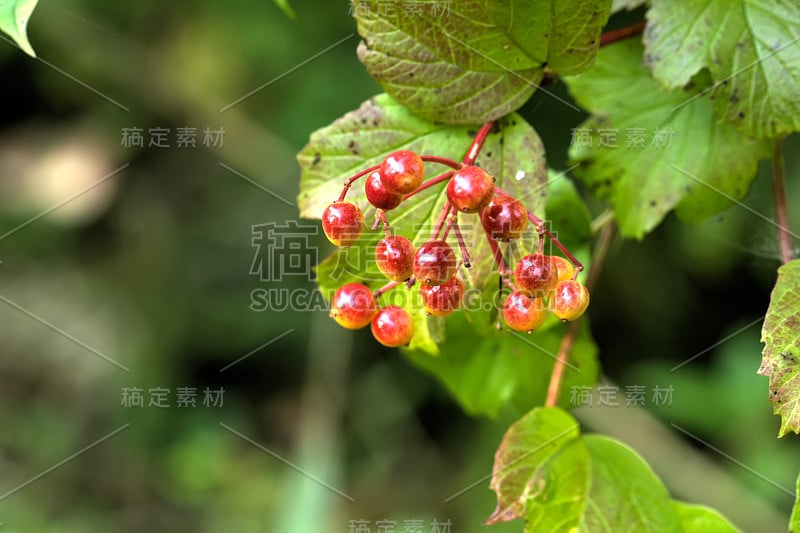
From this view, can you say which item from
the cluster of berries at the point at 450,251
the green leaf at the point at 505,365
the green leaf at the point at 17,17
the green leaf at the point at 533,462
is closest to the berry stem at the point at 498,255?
the cluster of berries at the point at 450,251

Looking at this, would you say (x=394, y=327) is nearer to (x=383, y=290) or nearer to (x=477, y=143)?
(x=383, y=290)

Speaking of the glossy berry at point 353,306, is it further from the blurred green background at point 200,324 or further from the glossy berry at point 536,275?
the blurred green background at point 200,324

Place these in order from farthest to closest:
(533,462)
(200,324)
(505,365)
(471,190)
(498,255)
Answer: (200,324)
(505,365)
(533,462)
(498,255)
(471,190)

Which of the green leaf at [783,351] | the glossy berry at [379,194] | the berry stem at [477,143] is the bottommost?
the green leaf at [783,351]

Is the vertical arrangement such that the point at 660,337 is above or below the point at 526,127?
above

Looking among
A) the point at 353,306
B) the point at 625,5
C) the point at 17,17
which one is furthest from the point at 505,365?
the point at 17,17

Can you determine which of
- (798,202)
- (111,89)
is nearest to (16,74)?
(111,89)

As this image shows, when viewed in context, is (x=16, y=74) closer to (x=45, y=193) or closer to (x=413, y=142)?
(x=45, y=193)
